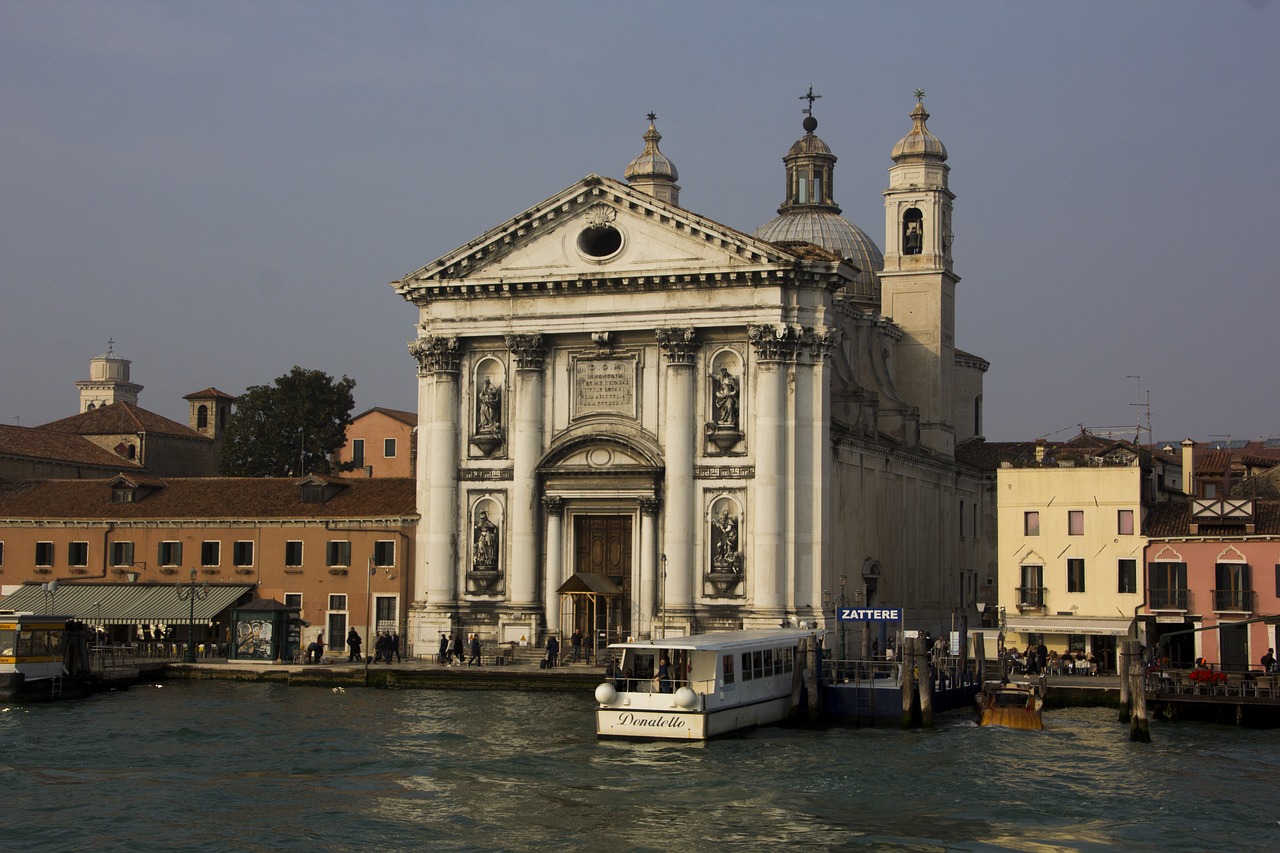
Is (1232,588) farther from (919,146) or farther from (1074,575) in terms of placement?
(919,146)

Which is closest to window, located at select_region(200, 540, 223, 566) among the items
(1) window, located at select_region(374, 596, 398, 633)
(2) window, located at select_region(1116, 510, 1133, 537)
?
(1) window, located at select_region(374, 596, 398, 633)

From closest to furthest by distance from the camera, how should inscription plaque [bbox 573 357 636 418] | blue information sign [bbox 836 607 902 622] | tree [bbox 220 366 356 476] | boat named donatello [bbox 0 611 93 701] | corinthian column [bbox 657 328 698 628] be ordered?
boat named donatello [bbox 0 611 93 701] → blue information sign [bbox 836 607 902 622] → corinthian column [bbox 657 328 698 628] → inscription plaque [bbox 573 357 636 418] → tree [bbox 220 366 356 476]

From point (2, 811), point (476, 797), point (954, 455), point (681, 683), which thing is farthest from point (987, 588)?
point (2, 811)

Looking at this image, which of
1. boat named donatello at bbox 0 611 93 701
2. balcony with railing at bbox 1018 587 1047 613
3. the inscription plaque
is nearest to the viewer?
boat named donatello at bbox 0 611 93 701

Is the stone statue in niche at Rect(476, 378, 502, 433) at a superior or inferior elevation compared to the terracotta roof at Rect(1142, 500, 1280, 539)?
superior

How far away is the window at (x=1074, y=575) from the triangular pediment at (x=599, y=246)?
935 centimetres

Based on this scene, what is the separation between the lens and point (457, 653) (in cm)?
4334

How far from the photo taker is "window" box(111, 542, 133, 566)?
161 feet

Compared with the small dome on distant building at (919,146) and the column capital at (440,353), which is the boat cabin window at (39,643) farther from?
the small dome on distant building at (919,146)

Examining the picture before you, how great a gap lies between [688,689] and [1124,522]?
49.0ft

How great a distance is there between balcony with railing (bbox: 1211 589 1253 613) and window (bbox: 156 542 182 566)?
25.8 m

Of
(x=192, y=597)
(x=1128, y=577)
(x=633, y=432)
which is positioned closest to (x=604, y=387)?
(x=633, y=432)

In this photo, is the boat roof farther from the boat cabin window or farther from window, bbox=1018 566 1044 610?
Result: the boat cabin window

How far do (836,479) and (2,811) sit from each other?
24.5m
